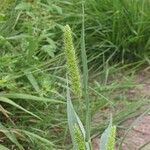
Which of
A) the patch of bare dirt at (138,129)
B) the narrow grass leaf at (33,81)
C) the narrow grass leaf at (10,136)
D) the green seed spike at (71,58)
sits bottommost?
the patch of bare dirt at (138,129)

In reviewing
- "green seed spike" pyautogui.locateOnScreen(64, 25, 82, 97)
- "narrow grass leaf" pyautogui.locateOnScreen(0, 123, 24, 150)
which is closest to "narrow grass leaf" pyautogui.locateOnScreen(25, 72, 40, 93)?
"narrow grass leaf" pyautogui.locateOnScreen(0, 123, 24, 150)

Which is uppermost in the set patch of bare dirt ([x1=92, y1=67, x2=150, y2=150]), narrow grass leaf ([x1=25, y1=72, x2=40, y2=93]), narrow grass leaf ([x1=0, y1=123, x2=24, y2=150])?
narrow grass leaf ([x1=25, y1=72, x2=40, y2=93])

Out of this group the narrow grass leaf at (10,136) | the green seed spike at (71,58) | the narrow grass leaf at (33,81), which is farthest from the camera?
the narrow grass leaf at (33,81)

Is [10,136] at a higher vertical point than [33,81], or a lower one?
lower

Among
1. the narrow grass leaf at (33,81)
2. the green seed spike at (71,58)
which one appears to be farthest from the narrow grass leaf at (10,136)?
the green seed spike at (71,58)

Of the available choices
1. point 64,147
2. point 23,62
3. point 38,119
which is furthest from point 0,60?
point 64,147

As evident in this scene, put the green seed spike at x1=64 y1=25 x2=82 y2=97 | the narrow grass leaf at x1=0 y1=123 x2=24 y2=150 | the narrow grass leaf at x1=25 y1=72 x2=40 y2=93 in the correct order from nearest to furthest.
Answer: the green seed spike at x1=64 y1=25 x2=82 y2=97 < the narrow grass leaf at x1=0 y1=123 x2=24 y2=150 < the narrow grass leaf at x1=25 y1=72 x2=40 y2=93

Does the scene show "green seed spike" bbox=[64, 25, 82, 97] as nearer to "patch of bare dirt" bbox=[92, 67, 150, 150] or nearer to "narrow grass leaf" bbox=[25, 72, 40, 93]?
"patch of bare dirt" bbox=[92, 67, 150, 150]

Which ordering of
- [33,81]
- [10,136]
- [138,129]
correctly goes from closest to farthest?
[10,136]
[33,81]
[138,129]

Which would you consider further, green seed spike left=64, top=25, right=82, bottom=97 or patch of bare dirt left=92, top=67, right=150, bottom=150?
patch of bare dirt left=92, top=67, right=150, bottom=150

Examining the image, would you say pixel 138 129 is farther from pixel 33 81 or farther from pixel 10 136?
pixel 10 136

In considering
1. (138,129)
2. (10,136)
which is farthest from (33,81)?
(138,129)

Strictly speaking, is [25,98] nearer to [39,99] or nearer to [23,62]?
[39,99]

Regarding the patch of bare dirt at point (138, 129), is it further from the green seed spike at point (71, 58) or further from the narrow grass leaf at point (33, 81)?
the green seed spike at point (71, 58)
